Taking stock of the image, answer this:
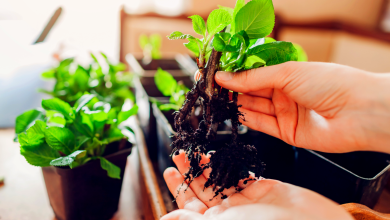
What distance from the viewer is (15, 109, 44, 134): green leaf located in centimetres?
62

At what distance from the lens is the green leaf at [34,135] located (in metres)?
0.53

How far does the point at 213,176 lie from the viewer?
500 mm

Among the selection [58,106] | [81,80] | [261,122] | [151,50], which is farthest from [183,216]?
[151,50]

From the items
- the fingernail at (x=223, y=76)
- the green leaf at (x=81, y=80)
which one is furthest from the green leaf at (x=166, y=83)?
the fingernail at (x=223, y=76)

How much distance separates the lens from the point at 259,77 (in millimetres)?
511

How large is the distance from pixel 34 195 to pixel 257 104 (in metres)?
0.68

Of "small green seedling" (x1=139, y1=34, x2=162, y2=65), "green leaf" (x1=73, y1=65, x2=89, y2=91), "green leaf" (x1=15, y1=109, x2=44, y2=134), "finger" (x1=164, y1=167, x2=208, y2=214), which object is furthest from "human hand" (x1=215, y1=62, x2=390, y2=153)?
"small green seedling" (x1=139, y1=34, x2=162, y2=65)

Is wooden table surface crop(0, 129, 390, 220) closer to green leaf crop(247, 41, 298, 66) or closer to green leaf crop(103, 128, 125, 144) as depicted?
green leaf crop(103, 128, 125, 144)

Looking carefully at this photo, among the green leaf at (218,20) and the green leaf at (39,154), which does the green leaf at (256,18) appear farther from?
the green leaf at (39,154)

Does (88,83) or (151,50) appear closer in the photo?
(88,83)

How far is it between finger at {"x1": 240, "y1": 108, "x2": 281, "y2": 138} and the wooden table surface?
36 centimetres

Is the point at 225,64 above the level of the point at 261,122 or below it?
above

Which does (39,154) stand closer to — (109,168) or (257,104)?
(109,168)

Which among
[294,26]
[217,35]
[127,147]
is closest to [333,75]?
[217,35]
